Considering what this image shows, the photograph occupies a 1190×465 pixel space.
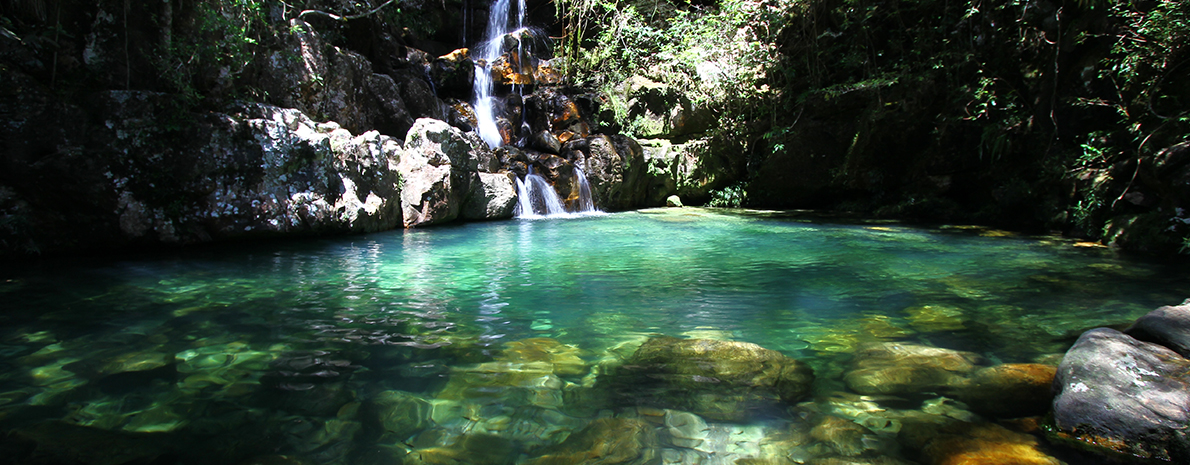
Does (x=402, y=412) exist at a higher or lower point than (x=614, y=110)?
lower

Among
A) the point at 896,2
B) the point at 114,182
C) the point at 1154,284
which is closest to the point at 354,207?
the point at 114,182

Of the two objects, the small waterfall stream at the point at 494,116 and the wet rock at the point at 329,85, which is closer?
the wet rock at the point at 329,85

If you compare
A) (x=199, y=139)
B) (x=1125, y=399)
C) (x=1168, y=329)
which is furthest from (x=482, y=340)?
(x=199, y=139)

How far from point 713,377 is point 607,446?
879mm

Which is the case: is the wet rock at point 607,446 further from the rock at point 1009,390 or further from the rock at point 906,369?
the rock at point 1009,390

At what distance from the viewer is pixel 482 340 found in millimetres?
3459

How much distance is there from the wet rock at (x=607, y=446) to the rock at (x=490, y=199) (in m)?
9.46

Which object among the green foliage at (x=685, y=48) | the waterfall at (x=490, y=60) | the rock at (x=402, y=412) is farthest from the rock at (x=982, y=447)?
the green foliage at (x=685, y=48)

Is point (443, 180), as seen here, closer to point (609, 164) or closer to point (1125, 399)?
point (609, 164)

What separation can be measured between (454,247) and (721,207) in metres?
9.67

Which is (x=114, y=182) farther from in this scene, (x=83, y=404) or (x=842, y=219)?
(x=842, y=219)

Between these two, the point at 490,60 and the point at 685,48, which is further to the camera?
the point at 490,60

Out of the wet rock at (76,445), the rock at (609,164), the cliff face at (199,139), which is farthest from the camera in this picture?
the rock at (609,164)

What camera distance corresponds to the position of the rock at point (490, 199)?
11391 mm
